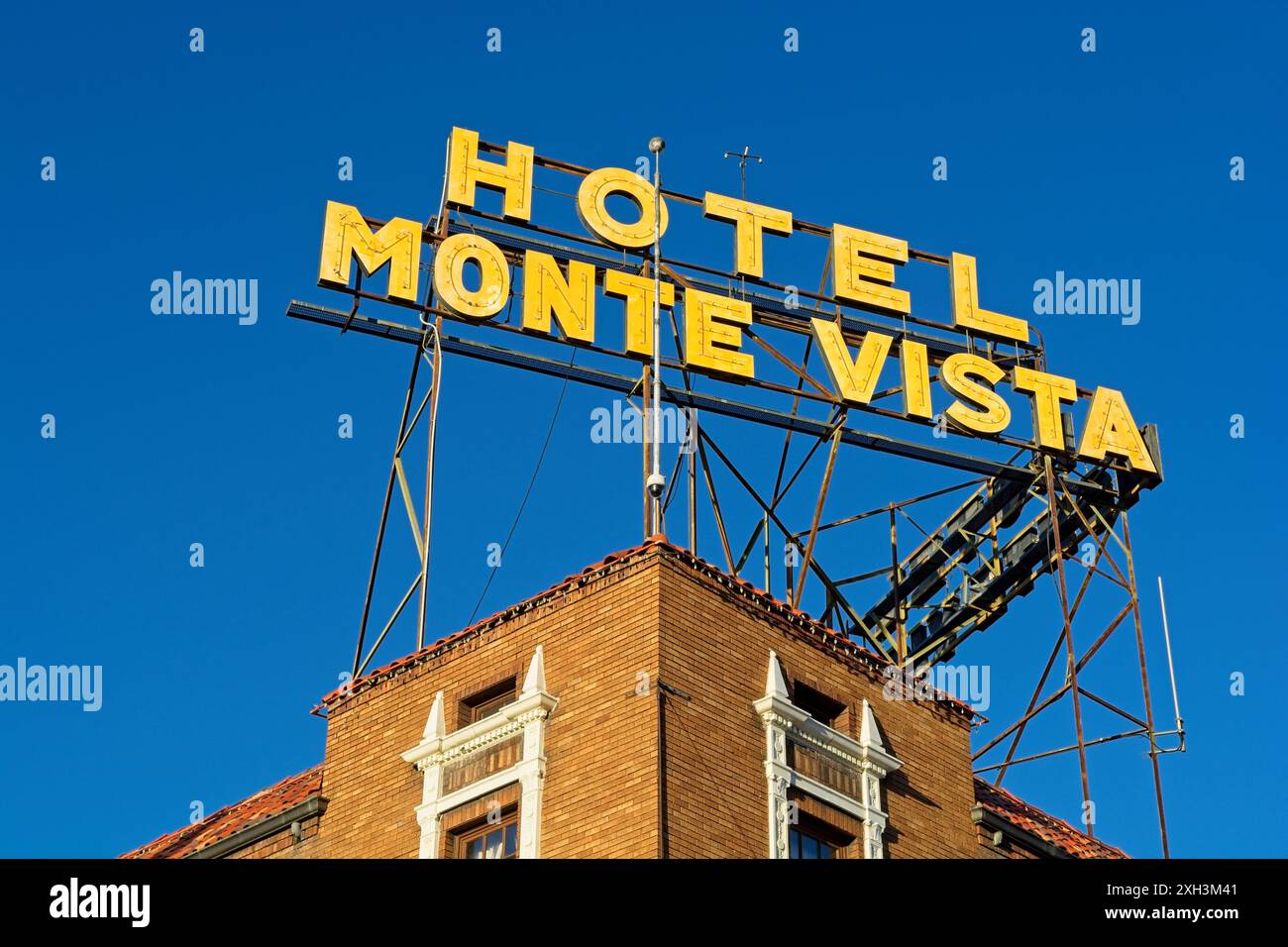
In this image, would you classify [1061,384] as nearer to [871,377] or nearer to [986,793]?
[871,377]

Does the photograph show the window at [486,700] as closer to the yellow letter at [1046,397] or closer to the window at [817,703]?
the window at [817,703]

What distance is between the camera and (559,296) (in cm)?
5050

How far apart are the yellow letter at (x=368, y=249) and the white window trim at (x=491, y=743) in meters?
10.4

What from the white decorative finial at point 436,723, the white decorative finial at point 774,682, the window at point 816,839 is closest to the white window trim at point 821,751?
the white decorative finial at point 774,682

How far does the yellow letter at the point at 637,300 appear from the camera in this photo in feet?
163

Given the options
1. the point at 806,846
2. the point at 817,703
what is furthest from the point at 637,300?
the point at 806,846

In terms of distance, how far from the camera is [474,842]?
1623 inches

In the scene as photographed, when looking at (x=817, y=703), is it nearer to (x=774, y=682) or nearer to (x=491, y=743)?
(x=774, y=682)

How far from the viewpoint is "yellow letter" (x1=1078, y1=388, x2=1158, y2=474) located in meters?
53.8

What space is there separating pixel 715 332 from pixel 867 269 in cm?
521
